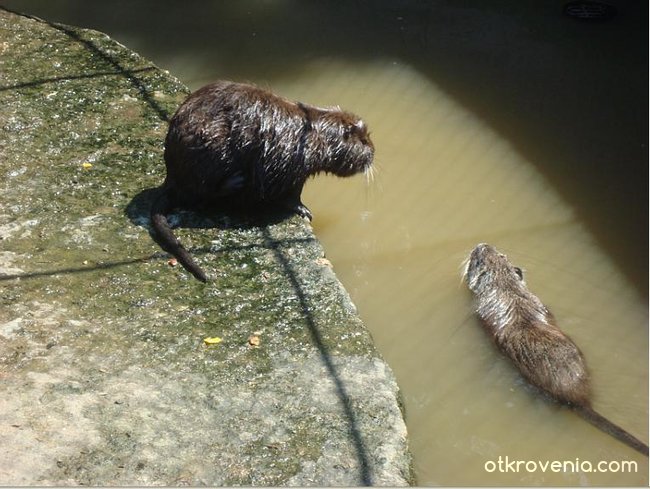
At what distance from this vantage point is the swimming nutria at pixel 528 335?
415cm

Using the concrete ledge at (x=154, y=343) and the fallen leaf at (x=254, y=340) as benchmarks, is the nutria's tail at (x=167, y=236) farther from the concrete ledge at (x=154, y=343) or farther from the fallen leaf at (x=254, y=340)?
the fallen leaf at (x=254, y=340)

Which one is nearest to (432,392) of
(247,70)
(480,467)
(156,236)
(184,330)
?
(480,467)

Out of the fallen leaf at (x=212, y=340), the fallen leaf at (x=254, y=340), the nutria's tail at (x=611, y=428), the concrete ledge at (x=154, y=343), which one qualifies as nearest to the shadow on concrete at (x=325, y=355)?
the concrete ledge at (x=154, y=343)

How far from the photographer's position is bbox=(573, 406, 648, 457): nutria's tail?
392 cm

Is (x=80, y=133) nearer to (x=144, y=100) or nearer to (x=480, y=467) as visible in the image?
(x=144, y=100)

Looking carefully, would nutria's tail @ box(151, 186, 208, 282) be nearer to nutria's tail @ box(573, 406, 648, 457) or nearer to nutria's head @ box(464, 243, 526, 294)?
nutria's head @ box(464, 243, 526, 294)

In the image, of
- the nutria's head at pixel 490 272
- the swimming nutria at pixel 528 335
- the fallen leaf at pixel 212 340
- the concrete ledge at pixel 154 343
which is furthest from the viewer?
the nutria's head at pixel 490 272

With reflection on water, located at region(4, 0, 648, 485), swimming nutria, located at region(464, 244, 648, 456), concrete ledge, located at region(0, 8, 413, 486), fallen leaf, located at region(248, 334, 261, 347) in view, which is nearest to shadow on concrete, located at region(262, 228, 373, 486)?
concrete ledge, located at region(0, 8, 413, 486)

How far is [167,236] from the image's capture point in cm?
437

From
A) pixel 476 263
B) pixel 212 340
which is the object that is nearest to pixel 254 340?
pixel 212 340

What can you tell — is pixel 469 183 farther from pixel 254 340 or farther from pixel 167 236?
pixel 254 340

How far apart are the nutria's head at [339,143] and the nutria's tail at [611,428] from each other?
1783 millimetres

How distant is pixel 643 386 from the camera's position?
432cm

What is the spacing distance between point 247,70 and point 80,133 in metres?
2.04
